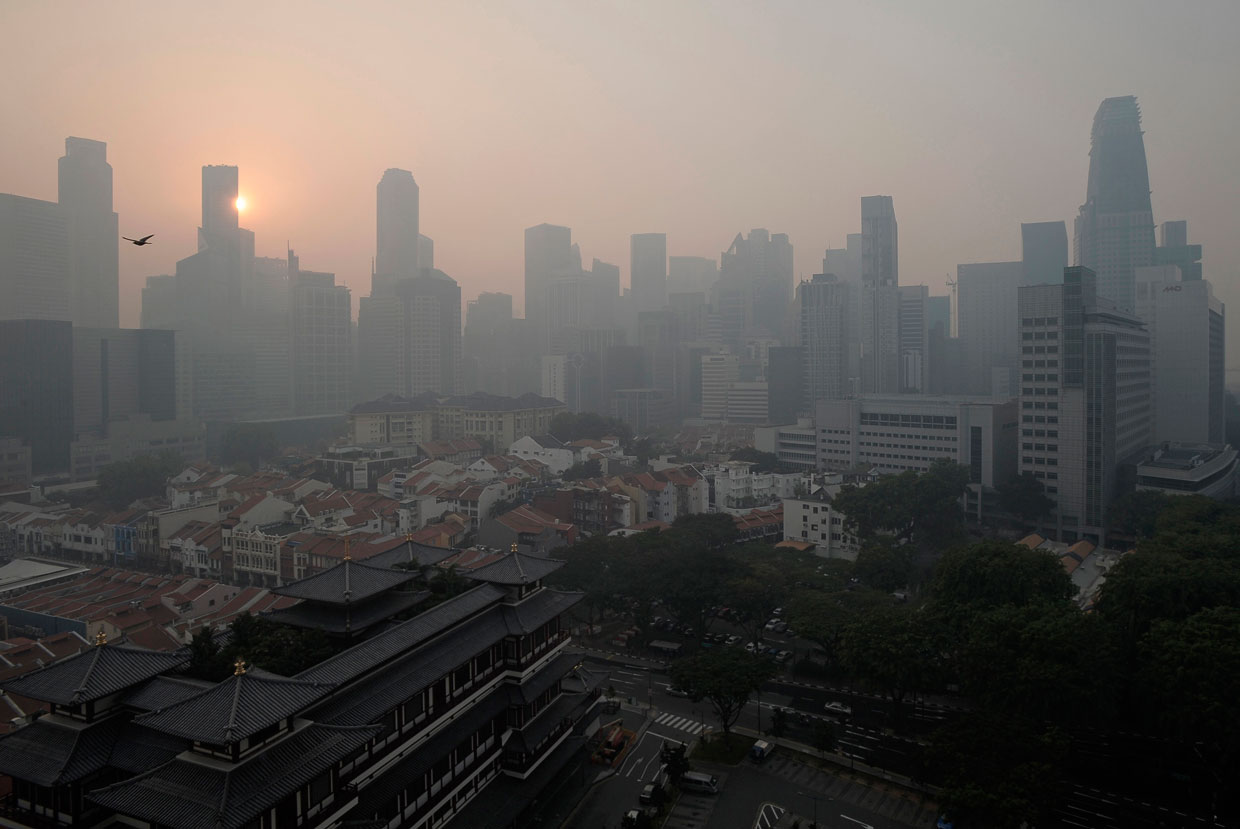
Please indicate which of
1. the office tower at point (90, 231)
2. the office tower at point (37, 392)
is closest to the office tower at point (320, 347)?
the office tower at point (90, 231)

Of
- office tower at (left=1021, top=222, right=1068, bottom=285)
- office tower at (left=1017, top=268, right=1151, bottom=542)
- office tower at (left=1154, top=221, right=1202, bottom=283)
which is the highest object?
office tower at (left=1021, top=222, right=1068, bottom=285)

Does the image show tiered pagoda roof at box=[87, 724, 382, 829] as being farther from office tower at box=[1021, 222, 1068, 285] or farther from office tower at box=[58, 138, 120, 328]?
office tower at box=[1021, 222, 1068, 285]

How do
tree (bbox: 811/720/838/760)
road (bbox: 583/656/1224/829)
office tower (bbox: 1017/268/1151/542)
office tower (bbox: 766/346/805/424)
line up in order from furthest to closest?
office tower (bbox: 766/346/805/424)
office tower (bbox: 1017/268/1151/542)
tree (bbox: 811/720/838/760)
road (bbox: 583/656/1224/829)

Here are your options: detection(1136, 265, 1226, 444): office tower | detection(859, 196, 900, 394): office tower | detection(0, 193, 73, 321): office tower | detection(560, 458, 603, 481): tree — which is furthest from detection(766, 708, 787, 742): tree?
detection(859, 196, 900, 394): office tower

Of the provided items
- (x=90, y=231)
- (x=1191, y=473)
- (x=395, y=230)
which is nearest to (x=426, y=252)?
(x=395, y=230)

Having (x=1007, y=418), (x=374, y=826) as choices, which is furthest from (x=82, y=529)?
(x=1007, y=418)

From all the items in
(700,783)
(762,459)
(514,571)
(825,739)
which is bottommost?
(700,783)

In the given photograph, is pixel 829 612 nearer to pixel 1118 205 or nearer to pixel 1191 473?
pixel 1191 473

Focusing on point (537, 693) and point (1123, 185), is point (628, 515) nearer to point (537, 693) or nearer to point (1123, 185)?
point (537, 693)

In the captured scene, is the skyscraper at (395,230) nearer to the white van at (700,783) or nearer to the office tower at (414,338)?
the office tower at (414,338)
